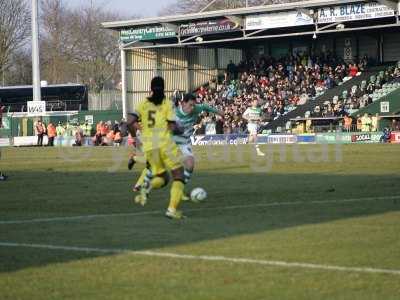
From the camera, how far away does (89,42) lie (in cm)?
10044

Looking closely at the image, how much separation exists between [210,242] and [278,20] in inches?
1806

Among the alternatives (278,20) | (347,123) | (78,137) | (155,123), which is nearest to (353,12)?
(278,20)

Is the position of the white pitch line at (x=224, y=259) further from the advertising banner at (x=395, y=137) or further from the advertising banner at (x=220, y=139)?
the advertising banner at (x=220, y=139)

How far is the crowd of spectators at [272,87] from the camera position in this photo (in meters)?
56.4

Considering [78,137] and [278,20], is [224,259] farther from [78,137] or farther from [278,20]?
[78,137]

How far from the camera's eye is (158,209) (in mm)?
15227

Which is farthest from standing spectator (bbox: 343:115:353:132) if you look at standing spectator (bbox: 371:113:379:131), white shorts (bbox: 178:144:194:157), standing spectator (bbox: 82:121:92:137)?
white shorts (bbox: 178:144:194:157)

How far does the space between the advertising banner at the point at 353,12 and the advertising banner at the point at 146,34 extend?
1094 centimetres

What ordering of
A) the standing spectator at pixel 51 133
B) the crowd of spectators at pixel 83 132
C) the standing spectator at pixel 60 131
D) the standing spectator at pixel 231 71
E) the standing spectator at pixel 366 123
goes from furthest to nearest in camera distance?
the standing spectator at pixel 231 71 → the standing spectator at pixel 60 131 → the standing spectator at pixel 51 133 → the crowd of spectators at pixel 83 132 → the standing spectator at pixel 366 123

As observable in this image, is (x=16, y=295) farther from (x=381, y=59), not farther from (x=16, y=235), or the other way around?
(x=381, y=59)

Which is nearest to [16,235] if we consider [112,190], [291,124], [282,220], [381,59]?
[282,220]

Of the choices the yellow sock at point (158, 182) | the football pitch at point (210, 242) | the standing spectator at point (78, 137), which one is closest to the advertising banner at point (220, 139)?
the standing spectator at point (78, 137)

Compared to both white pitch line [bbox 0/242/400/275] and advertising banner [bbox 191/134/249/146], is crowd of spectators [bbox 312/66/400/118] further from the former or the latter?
white pitch line [bbox 0/242/400/275]

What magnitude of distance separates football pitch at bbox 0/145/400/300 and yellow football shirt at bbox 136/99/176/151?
3.69 feet
